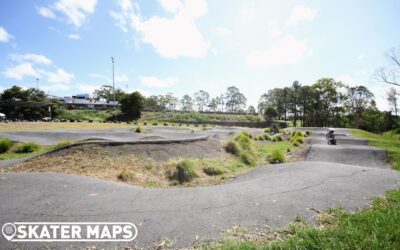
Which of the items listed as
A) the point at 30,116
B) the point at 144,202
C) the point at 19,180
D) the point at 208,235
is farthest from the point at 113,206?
the point at 30,116

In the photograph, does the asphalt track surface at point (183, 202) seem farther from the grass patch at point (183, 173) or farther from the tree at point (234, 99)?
the tree at point (234, 99)

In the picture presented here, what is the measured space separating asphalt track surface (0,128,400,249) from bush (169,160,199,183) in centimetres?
310

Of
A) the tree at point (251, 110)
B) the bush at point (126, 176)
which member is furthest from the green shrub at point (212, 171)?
the tree at point (251, 110)

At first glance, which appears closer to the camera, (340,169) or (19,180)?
(19,180)

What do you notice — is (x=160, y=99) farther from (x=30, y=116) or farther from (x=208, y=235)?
(x=208, y=235)

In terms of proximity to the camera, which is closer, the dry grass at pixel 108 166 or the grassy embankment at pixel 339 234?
the grassy embankment at pixel 339 234

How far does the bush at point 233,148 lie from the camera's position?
15.9 metres

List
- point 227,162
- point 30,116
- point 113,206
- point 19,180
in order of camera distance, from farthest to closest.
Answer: point 30,116, point 227,162, point 19,180, point 113,206

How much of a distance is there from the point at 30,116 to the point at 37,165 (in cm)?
5087

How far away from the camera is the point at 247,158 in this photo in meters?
14.8

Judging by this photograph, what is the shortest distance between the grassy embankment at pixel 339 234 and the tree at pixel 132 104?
5210 cm

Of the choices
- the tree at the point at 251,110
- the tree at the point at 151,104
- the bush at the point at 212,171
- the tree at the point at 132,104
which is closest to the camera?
the bush at the point at 212,171

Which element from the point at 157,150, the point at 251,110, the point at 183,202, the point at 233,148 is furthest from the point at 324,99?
the point at 183,202

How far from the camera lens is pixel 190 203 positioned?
18.9 feet
